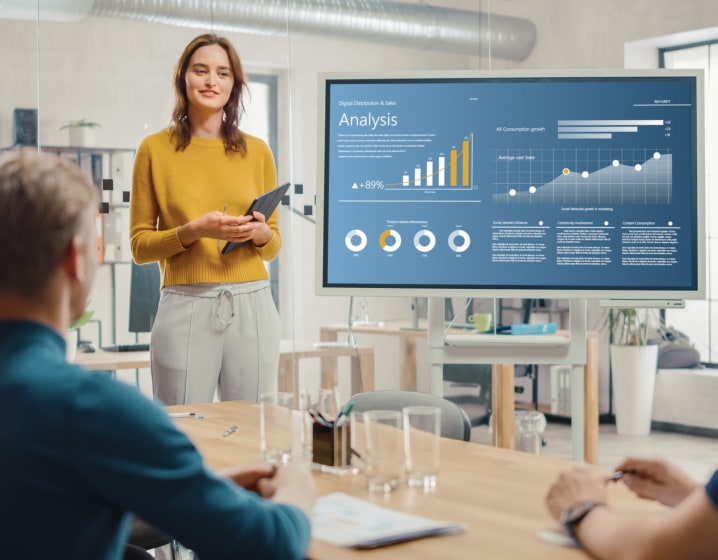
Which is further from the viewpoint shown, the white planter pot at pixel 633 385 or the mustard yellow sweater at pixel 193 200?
the white planter pot at pixel 633 385

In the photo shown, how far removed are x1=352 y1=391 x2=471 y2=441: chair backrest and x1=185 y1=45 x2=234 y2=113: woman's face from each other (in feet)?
4.14

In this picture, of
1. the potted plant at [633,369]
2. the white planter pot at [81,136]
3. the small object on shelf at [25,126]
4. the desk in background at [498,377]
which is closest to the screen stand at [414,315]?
the desk in background at [498,377]

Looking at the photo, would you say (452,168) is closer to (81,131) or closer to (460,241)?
(460,241)

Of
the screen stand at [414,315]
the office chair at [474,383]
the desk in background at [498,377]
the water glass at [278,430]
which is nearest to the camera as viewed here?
the water glass at [278,430]

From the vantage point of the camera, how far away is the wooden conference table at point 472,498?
4.52ft

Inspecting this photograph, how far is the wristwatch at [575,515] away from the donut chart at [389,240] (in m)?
2.03

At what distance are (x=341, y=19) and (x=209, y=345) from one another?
2936 mm

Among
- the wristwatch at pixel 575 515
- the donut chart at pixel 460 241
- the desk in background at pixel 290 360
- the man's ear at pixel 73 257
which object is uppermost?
the donut chart at pixel 460 241

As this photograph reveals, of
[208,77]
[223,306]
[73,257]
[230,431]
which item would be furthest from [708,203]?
[73,257]

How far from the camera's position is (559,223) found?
3.37 metres

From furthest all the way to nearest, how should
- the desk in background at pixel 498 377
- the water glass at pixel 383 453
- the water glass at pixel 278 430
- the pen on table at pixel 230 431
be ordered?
1. the desk in background at pixel 498 377
2. the pen on table at pixel 230 431
3. the water glass at pixel 278 430
4. the water glass at pixel 383 453

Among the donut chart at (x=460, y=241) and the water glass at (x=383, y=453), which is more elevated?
the donut chart at (x=460, y=241)

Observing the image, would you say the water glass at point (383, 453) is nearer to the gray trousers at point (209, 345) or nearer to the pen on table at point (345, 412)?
the pen on table at point (345, 412)

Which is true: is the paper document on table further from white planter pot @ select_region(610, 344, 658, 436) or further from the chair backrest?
white planter pot @ select_region(610, 344, 658, 436)
